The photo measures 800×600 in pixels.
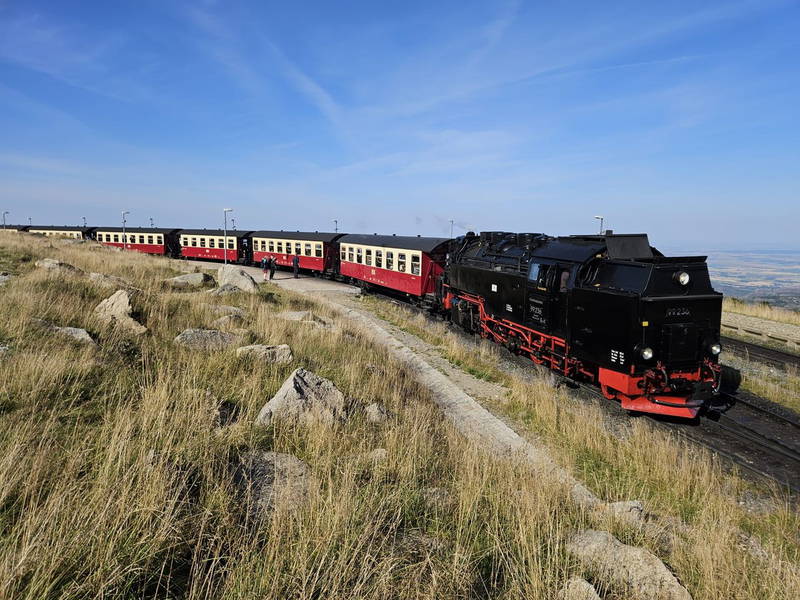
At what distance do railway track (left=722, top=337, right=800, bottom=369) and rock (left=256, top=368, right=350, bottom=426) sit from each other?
1554 centimetres

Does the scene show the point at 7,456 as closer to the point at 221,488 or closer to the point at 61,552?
the point at 61,552

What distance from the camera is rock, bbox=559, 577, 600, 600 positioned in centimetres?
331

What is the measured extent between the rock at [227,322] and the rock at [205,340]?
1.71 m

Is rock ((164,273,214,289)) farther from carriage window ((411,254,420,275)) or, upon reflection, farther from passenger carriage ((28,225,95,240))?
passenger carriage ((28,225,95,240))

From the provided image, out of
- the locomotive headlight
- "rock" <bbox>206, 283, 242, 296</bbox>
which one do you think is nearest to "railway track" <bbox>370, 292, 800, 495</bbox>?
the locomotive headlight

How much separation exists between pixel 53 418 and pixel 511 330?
40.1 feet

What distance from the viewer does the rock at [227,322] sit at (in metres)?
11.1

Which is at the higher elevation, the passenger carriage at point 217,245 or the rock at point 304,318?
the passenger carriage at point 217,245

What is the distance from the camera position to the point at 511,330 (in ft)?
48.1

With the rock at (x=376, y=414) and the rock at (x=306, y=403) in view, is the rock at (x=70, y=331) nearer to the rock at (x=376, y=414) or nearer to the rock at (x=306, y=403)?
the rock at (x=306, y=403)

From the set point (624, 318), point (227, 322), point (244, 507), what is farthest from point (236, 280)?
point (244, 507)

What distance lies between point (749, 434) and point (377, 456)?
8359mm

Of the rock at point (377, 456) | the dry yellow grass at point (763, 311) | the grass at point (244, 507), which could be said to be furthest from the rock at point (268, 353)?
the dry yellow grass at point (763, 311)

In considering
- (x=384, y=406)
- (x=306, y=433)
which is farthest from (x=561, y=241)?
(x=306, y=433)
